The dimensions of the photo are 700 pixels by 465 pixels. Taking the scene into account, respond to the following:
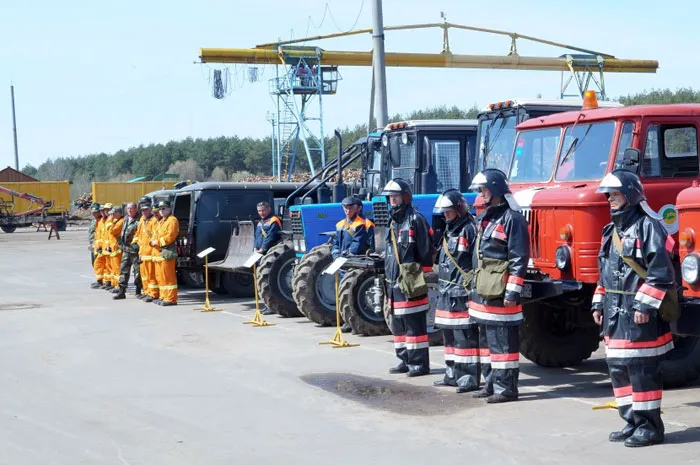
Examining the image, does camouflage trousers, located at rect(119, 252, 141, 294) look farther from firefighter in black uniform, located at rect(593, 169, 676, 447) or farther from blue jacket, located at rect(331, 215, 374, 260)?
firefighter in black uniform, located at rect(593, 169, 676, 447)

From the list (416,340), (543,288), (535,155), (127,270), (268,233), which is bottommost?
(416,340)

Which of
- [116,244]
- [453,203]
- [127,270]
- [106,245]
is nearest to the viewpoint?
Answer: [453,203]

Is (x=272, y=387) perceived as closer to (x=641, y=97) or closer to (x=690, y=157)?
(x=690, y=157)

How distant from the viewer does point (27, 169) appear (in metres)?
114

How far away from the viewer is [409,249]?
10398 mm

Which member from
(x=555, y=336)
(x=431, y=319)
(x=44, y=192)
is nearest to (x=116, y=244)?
(x=431, y=319)

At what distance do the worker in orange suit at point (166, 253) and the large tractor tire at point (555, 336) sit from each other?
933 centimetres

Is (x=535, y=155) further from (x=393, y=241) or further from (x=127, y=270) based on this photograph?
(x=127, y=270)

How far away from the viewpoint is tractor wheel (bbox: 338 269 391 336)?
13414 mm

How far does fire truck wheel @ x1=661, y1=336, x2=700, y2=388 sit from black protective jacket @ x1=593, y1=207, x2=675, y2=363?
6.66 ft

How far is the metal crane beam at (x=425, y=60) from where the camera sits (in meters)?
35.2

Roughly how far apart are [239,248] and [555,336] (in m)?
8.86

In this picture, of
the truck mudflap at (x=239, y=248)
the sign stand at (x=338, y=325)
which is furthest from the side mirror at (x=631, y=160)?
the truck mudflap at (x=239, y=248)

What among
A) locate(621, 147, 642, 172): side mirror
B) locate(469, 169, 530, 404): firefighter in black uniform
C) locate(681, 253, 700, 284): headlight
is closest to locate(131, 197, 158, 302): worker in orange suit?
locate(469, 169, 530, 404): firefighter in black uniform
